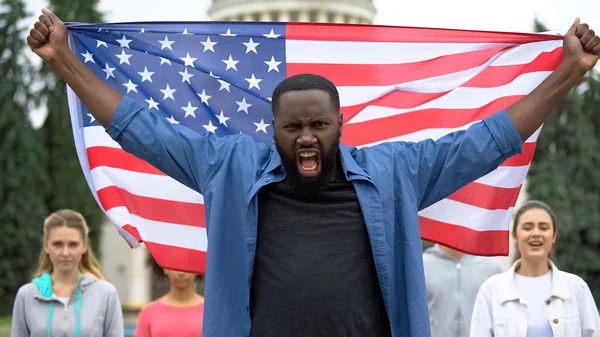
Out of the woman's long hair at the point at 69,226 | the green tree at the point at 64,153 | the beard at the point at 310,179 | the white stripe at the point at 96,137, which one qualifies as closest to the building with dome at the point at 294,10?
the green tree at the point at 64,153

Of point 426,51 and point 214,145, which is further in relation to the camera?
point 426,51

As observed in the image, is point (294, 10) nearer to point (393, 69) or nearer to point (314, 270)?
point (393, 69)

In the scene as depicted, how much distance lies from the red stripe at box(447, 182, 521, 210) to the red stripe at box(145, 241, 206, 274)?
4.82ft

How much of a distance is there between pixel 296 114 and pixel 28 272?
109 feet

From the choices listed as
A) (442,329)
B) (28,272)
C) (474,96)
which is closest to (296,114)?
(474,96)

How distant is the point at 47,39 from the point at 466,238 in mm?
2496

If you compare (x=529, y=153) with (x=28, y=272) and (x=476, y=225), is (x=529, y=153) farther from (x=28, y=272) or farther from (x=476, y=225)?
(x=28, y=272)

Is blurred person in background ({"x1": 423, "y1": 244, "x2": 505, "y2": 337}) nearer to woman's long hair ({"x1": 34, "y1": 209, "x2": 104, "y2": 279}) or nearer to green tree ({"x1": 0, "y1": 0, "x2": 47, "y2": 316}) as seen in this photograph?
woman's long hair ({"x1": 34, "y1": 209, "x2": 104, "y2": 279})

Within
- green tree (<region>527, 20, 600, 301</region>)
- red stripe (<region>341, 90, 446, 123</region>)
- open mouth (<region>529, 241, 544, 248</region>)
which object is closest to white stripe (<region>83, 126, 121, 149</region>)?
Result: red stripe (<region>341, 90, 446, 123</region>)

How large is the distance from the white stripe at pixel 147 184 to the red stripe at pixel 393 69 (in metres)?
0.91

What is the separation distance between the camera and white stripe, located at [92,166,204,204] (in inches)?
203

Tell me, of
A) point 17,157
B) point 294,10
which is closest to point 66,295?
point 17,157

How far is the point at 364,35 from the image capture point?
5.30 m

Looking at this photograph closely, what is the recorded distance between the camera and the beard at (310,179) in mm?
3574
